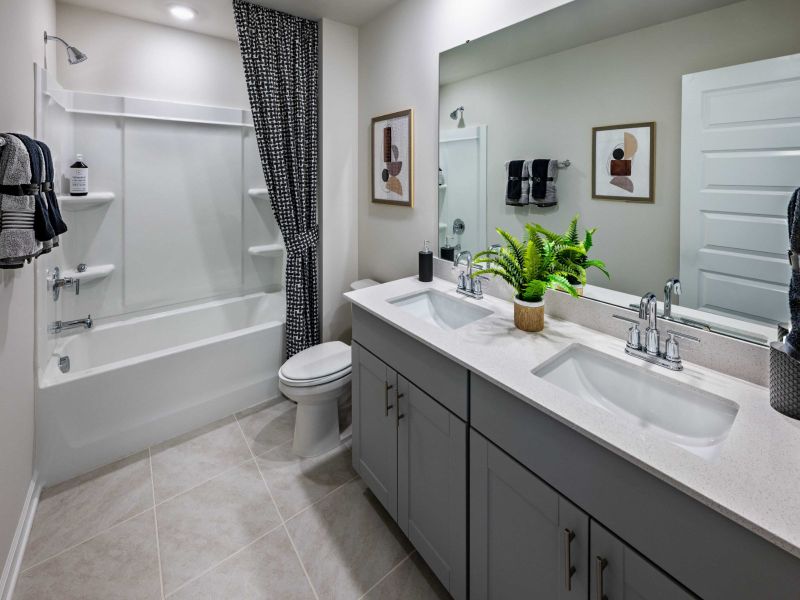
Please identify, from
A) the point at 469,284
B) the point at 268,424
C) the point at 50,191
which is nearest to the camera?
the point at 50,191

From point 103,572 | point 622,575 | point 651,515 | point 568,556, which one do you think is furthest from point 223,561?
point 651,515

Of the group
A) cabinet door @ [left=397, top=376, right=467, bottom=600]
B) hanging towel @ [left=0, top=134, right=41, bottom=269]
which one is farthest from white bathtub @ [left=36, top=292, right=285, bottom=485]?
cabinet door @ [left=397, top=376, right=467, bottom=600]

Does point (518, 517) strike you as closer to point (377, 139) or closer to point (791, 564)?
point (791, 564)

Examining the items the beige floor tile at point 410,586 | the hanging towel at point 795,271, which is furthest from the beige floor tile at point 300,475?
the hanging towel at point 795,271

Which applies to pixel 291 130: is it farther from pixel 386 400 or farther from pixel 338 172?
pixel 386 400

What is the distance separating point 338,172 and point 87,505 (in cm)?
223

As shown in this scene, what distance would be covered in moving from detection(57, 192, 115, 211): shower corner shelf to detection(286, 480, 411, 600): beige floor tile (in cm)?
214

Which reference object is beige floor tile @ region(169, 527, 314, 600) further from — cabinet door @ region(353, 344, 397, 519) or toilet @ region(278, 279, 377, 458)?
toilet @ region(278, 279, 377, 458)

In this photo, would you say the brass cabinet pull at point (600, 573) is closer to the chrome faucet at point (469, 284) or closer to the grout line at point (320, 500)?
the chrome faucet at point (469, 284)

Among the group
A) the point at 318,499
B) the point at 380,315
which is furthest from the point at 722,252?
the point at 318,499

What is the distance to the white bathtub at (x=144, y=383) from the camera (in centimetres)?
204

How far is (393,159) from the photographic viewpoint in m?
2.51

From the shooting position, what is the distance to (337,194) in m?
2.83

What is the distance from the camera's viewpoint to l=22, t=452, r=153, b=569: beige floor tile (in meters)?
1.73
